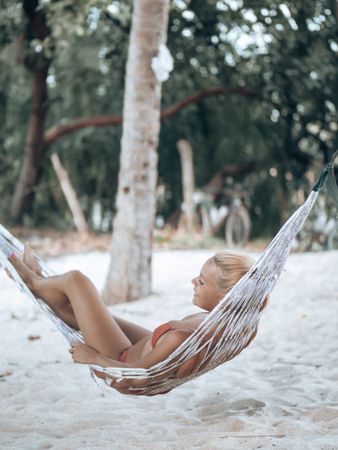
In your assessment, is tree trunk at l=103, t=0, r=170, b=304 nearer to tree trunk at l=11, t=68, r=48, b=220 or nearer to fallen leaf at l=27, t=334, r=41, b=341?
fallen leaf at l=27, t=334, r=41, b=341

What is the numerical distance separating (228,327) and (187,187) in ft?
22.0

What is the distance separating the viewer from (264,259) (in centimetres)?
212

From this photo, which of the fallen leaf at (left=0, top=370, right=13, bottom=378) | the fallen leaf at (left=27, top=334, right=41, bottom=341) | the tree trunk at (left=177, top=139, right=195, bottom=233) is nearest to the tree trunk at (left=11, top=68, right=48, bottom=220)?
the tree trunk at (left=177, top=139, right=195, bottom=233)

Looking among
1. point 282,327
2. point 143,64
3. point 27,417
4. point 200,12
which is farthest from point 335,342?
point 200,12

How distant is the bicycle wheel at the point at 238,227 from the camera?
848 centimetres

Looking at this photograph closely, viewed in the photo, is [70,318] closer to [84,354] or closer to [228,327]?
[84,354]

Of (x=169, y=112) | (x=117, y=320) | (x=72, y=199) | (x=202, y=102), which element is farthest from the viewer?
(x=202, y=102)

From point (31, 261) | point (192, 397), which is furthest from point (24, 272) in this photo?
point (192, 397)

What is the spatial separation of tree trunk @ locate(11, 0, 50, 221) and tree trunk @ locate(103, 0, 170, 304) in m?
4.13

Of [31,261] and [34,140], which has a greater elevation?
[34,140]

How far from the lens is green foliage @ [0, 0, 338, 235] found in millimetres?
7742

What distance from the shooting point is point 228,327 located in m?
2.14

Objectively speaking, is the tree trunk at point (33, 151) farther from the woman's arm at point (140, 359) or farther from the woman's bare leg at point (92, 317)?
the woman's arm at point (140, 359)

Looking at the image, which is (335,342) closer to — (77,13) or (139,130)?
(139,130)
